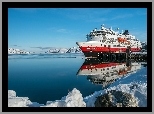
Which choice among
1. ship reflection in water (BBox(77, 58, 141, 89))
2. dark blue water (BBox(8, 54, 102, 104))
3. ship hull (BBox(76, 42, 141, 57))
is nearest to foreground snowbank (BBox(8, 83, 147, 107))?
dark blue water (BBox(8, 54, 102, 104))

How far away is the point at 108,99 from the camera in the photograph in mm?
5082

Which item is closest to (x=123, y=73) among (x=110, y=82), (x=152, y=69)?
(x=110, y=82)

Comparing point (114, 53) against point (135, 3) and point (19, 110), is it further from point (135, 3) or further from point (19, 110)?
point (19, 110)

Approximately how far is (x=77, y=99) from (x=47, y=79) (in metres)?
1.32

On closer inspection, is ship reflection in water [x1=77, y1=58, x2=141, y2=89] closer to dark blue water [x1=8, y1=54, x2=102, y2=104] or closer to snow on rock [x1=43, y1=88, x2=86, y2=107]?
dark blue water [x1=8, y1=54, x2=102, y2=104]

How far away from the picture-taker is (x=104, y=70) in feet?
22.8

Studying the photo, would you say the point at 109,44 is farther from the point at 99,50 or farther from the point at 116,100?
the point at 116,100

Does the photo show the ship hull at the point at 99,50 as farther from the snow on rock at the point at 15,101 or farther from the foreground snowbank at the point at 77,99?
the snow on rock at the point at 15,101

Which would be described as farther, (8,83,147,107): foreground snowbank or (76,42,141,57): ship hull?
(76,42,141,57): ship hull

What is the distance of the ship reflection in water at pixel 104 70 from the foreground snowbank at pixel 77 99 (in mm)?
574

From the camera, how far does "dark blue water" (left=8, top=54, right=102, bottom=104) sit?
5496 millimetres

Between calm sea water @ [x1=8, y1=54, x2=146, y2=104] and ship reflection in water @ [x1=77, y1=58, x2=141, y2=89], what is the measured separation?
12cm

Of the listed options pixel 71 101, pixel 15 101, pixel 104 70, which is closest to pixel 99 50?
pixel 104 70

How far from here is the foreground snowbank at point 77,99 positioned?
502 centimetres
